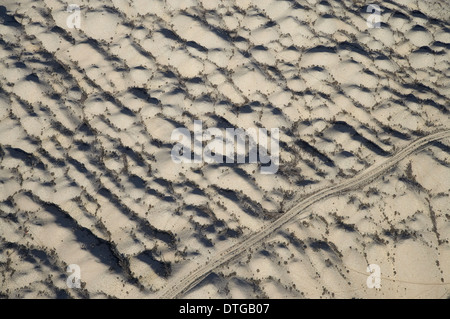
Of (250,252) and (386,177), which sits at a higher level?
(386,177)

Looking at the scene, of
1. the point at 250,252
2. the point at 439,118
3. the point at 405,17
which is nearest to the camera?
the point at 250,252

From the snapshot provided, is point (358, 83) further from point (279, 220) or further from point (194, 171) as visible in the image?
point (194, 171)

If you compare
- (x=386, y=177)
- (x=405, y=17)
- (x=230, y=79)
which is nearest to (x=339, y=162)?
(x=386, y=177)

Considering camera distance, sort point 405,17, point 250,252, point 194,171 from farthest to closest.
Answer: point 405,17 → point 194,171 → point 250,252

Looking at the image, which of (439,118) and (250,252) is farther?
(439,118)

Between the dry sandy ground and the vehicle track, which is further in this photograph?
the dry sandy ground
